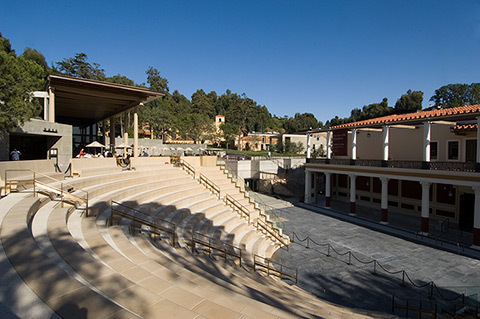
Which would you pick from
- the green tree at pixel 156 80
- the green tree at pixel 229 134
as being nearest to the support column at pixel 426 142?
the green tree at pixel 229 134

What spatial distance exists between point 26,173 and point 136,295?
46.8 ft

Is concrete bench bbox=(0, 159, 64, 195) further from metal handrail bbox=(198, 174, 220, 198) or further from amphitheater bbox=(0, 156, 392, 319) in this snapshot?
metal handrail bbox=(198, 174, 220, 198)

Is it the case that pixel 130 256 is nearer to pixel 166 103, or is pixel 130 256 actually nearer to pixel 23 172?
pixel 23 172

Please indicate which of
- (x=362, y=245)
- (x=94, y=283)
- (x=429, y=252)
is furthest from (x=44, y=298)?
(x=429, y=252)

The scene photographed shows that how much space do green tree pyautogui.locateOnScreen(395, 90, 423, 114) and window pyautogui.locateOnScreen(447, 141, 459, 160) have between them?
8024cm

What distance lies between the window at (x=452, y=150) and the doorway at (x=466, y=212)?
3.17 metres

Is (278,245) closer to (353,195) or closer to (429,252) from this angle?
(429,252)

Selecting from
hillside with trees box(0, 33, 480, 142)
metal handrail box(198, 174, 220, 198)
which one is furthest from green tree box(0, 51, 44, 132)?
metal handrail box(198, 174, 220, 198)

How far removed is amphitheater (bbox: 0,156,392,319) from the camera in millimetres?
4180

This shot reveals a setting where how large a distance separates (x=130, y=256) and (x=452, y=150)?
25.7 metres

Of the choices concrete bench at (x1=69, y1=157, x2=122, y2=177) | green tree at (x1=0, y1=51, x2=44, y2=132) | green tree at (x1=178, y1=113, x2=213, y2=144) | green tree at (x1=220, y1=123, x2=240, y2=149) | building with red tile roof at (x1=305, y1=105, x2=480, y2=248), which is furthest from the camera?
green tree at (x1=220, y1=123, x2=240, y2=149)

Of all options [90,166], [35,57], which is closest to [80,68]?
[35,57]

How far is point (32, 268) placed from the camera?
4.72m

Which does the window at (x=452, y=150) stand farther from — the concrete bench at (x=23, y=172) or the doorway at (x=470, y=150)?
the concrete bench at (x=23, y=172)
